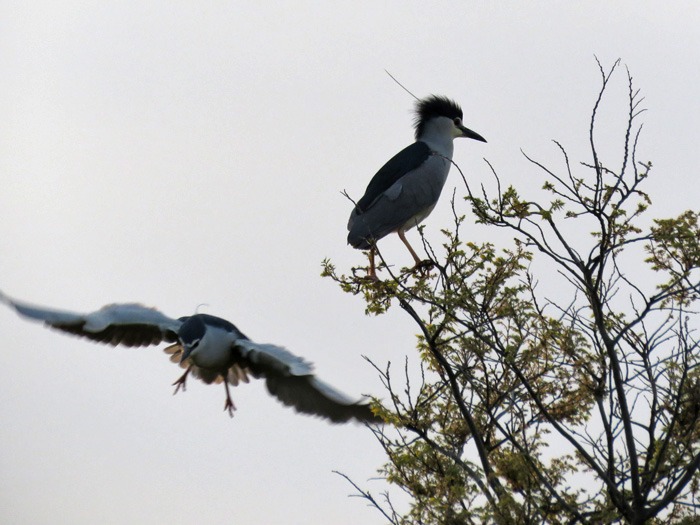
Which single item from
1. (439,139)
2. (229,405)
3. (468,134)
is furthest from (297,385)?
(468,134)

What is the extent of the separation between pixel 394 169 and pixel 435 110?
1473 mm

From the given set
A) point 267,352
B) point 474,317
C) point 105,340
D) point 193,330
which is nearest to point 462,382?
point 474,317

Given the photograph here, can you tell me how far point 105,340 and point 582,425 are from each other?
3.96 meters

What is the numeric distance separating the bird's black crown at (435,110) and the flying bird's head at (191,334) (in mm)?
3673

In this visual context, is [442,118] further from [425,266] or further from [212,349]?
[212,349]

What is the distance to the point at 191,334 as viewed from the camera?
8109 millimetres

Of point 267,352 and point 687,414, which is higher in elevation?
point 267,352

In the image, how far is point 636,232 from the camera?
5.85 meters

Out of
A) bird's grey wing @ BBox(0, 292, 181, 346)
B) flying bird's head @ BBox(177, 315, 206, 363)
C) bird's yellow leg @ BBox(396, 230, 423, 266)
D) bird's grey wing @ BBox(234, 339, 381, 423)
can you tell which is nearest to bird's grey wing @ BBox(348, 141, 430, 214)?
bird's yellow leg @ BBox(396, 230, 423, 266)

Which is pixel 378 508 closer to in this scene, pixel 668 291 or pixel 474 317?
pixel 474 317

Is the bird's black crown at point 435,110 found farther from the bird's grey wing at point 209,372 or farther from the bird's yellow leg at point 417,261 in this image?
the bird's grey wing at point 209,372

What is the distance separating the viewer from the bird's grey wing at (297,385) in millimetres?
7574

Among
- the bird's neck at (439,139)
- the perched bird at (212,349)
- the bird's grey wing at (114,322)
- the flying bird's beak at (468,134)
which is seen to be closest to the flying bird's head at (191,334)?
the perched bird at (212,349)

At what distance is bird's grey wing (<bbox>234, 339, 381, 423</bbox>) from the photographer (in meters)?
7.57
